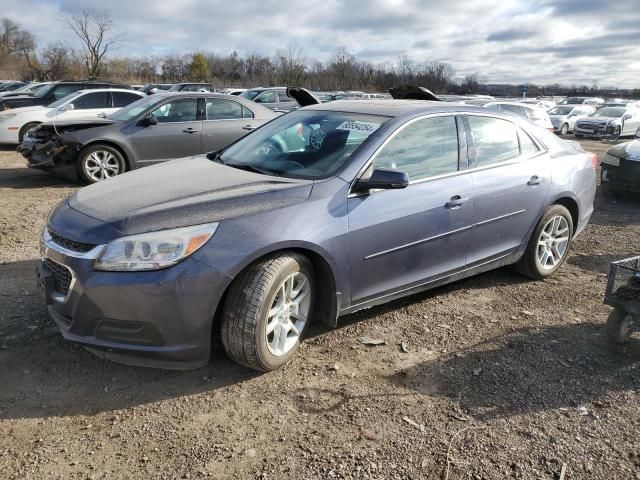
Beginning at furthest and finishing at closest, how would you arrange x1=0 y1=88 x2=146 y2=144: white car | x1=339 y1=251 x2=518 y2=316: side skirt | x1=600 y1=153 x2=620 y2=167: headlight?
x1=0 y1=88 x2=146 y2=144: white car < x1=600 y1=153 x2=620 y2=167: headlight < x1=339 y1=251 x2=518 y2=316: side skirt

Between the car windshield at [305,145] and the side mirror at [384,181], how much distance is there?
9.0 inches

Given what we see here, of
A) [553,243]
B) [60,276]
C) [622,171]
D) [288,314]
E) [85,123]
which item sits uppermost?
[85,123]

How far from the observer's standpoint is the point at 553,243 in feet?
16.3

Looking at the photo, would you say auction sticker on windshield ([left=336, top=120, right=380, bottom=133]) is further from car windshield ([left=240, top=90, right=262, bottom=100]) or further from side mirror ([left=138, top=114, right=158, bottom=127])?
car windshield ([left=240, top=90, right=262, bottom=100])

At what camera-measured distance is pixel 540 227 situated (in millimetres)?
4699

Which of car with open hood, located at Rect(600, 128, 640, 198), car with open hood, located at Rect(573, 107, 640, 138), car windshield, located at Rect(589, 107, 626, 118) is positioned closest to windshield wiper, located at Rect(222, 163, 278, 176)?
car with open hood, located at Rect(600, 128, 640, 198)

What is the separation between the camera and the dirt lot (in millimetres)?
2508

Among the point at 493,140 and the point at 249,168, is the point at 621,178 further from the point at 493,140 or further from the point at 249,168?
the point at 249,168

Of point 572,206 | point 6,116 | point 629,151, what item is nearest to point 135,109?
point 6,116

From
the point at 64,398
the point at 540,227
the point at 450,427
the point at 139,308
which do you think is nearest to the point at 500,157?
the point at 540,227

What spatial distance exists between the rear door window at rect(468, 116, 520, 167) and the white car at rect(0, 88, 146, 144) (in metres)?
9.34

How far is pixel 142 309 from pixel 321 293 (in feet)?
3.75

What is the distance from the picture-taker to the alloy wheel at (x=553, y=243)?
15.9ft

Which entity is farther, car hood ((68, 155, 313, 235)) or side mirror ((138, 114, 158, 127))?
side mirror ((138, 114, 158, 127))
